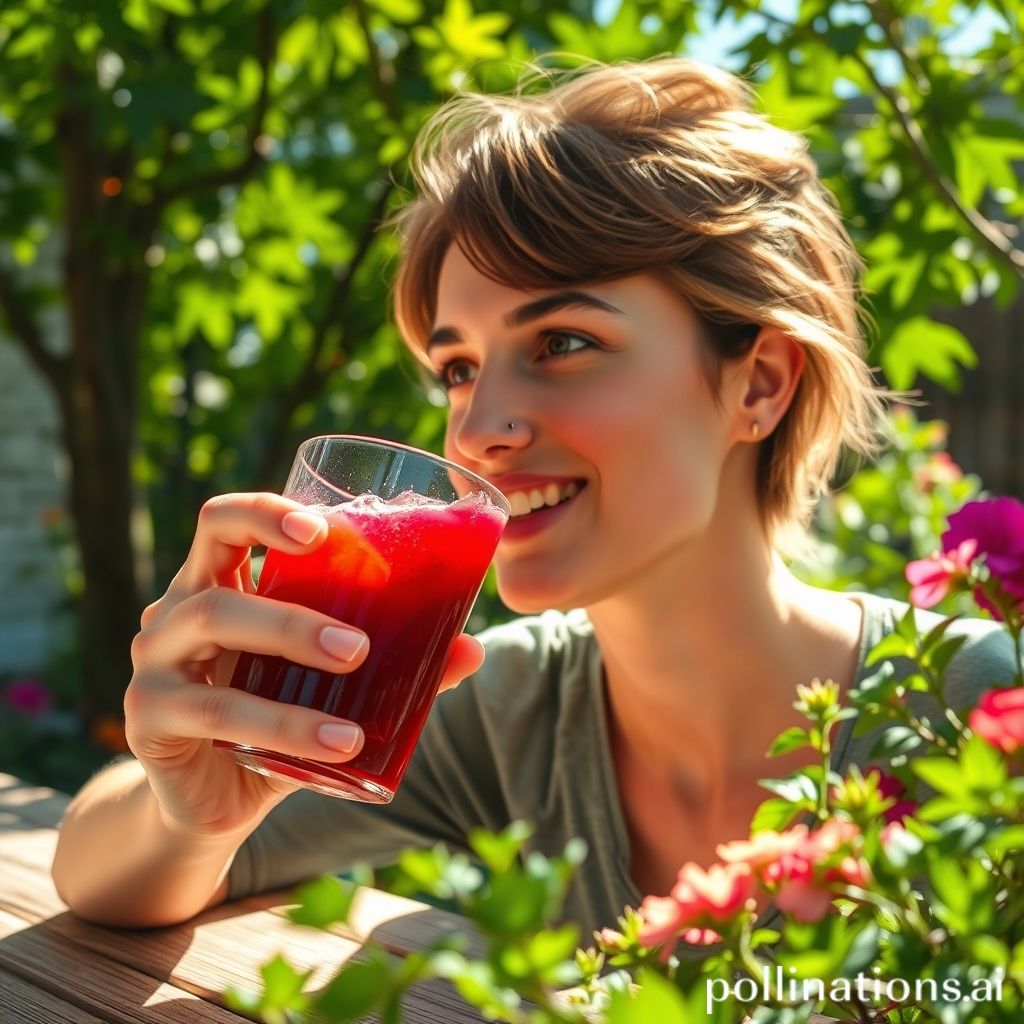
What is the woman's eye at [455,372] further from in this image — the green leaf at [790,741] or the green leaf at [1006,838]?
the green leaf at [1006,838]

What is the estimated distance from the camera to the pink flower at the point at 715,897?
59 cm

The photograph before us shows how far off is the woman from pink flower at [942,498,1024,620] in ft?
1.85

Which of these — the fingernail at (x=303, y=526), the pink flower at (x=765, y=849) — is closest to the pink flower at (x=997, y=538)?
the pink flower at (x=765, y=849)

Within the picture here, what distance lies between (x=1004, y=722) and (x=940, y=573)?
279 mm

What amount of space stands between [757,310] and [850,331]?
29cm

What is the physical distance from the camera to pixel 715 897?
23.3 inches

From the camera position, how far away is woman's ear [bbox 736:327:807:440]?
175 centimetres

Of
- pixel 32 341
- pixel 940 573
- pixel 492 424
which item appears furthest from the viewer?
pixel 32 341

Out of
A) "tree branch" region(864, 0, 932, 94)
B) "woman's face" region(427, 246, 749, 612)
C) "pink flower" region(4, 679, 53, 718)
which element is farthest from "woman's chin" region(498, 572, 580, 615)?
"pink flower" region(4, 679, 53, 718)

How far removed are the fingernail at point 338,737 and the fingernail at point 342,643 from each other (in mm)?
59

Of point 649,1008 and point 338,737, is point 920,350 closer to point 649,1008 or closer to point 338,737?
point 338,737

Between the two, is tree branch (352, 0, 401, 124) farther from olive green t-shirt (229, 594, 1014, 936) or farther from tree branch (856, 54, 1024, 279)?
olive green t-shirt (229, 594, 1014, 936)

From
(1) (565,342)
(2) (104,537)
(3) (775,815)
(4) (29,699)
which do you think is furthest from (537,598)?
(4) (29,699)

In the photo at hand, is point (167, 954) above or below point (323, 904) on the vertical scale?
below
